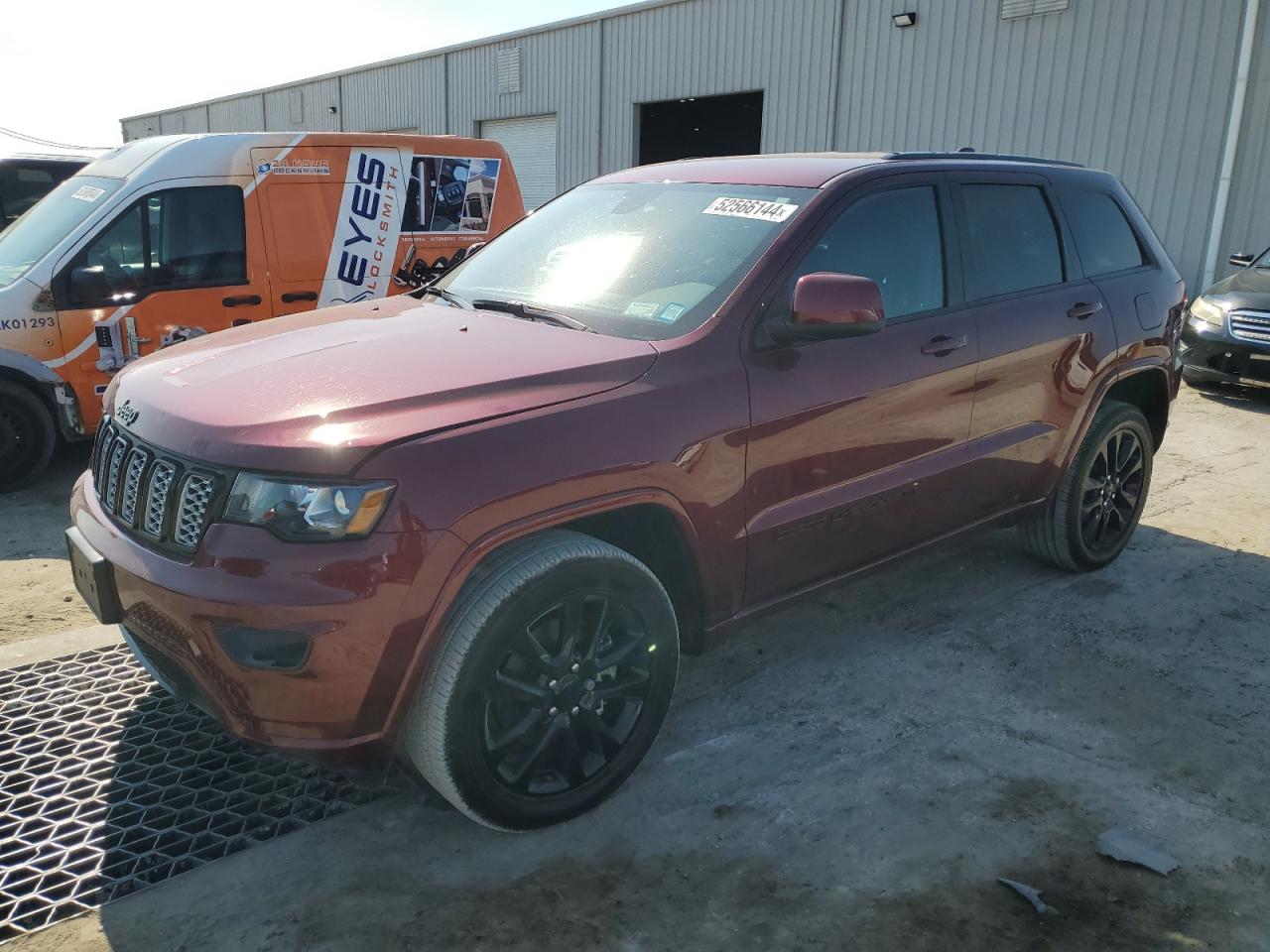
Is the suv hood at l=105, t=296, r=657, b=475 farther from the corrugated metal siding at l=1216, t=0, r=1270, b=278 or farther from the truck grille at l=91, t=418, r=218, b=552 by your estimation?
the corrugated metal siding at l=1216, t=0, r=1270, b=278

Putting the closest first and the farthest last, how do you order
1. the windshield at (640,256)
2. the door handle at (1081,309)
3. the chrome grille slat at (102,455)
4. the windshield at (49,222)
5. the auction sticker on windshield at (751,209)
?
the chrome grille slat at (102,455)
the windshield at (640,256)
the auction sticker on windshield at (751,209)
the door handle at (1081,309)
the windshield at (49,222)

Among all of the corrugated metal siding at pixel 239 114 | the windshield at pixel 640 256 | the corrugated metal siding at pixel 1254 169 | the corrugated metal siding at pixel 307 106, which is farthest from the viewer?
the corrugated metal siding at pixel 239 114

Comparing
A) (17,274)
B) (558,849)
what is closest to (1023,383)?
(558,849)

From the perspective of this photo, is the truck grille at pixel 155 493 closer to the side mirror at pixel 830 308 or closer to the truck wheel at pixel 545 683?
the truck wheel at pixel 545 683

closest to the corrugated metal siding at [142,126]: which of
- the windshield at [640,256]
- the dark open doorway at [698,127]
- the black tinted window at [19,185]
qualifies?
the dark open doorway at [698,127]

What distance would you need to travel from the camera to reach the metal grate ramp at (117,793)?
254 cm

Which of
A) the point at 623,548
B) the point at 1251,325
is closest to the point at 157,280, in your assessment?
the point at 623,548

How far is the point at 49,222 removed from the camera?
6.07m

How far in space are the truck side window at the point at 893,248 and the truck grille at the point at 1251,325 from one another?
6366 millimetres

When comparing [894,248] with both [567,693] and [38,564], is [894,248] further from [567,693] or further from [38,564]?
[38,564]

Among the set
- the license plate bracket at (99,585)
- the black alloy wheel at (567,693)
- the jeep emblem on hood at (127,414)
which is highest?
the jeep emblem on hood at (127,414)

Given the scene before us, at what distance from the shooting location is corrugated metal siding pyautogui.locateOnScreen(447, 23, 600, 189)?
18812 millimetres

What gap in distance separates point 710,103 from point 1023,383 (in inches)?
646

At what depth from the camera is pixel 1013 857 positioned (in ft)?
8.58
